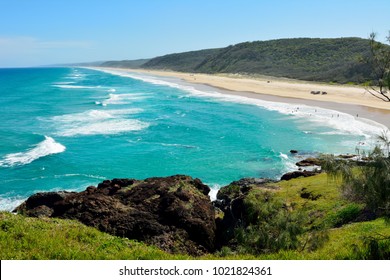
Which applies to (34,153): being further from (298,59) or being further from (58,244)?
(298,59)

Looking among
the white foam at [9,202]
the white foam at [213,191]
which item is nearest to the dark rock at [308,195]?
the white foam at [213,191]

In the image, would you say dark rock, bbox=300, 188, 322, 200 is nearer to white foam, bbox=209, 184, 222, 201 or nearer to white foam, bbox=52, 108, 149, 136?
white foam, bbox=209, 184, 222, 201

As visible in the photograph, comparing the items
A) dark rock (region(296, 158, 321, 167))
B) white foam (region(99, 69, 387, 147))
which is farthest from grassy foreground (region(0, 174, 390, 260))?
white foam (region(99, 69, 387, 147))

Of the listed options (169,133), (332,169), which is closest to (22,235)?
(332,169)

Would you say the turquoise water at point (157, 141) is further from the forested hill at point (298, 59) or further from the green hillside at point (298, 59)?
the green hillside at point (298, 59)

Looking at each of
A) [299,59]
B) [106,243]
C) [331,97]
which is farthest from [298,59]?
[106,243]

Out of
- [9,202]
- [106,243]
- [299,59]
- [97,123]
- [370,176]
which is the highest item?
[299,59]
